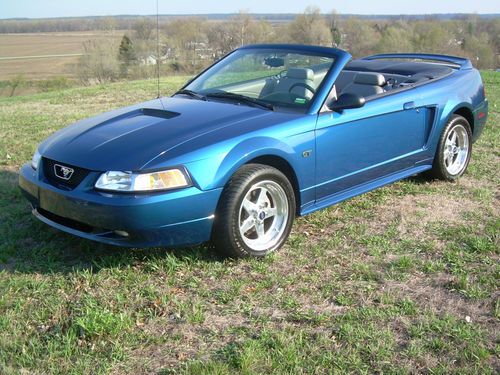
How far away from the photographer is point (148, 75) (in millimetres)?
24703

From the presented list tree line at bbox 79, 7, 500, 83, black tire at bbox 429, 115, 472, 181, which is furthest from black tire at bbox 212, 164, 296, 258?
tree line at bbox 79, 7, 500, 83

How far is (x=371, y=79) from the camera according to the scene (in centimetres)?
473

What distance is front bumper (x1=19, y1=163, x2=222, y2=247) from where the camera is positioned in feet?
10.2

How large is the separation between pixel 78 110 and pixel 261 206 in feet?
25.4

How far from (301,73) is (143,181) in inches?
70.0

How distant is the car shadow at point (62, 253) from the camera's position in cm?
351

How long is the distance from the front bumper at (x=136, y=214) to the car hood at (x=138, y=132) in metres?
0.20

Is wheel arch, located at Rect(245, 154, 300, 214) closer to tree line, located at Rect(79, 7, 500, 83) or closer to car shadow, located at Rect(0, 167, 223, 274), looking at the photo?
car shadow, located at Rect(0, 167, 223, 274)

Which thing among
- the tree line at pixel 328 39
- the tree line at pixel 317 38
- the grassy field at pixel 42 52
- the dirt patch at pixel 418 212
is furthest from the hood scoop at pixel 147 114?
the grassy field at pixel 42 52

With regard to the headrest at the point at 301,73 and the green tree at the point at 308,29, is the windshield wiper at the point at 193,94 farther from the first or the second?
the green tree at the point at 308,29

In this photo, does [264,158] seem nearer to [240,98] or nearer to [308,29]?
[240,98]

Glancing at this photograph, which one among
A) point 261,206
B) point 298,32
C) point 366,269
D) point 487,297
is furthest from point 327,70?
point 298,32

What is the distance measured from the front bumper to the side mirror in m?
1.26

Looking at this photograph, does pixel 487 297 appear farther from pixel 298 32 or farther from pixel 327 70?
pixel 298 32
